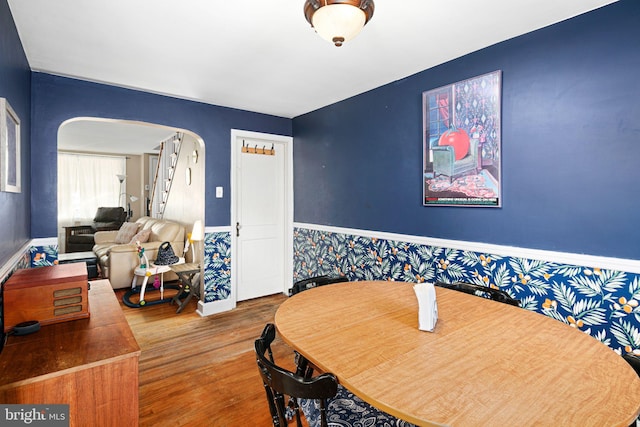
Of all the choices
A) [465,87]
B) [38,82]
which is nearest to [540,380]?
[465,87]

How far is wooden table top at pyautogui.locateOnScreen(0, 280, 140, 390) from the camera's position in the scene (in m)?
1.18

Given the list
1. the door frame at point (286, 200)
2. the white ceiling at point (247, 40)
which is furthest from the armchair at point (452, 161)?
the door frame at point (286, 200)

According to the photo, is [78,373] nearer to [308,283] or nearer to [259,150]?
[308,283]

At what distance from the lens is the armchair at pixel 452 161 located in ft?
7.62

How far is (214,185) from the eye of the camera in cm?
369

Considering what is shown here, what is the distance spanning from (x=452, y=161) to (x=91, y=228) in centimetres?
754

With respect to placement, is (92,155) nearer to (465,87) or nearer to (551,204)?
(465,87)

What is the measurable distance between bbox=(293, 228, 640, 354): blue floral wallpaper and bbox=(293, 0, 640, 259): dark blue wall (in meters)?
0.13

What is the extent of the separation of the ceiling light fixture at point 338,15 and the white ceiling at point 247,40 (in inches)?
18.9

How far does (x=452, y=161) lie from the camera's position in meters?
2.45

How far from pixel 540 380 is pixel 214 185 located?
11.2 ft

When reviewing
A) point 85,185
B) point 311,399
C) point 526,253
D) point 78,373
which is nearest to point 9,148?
point 78,373

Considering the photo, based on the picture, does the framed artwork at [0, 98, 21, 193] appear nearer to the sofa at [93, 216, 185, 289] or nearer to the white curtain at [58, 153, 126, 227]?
the sofa at [93, 216, 185, 289]

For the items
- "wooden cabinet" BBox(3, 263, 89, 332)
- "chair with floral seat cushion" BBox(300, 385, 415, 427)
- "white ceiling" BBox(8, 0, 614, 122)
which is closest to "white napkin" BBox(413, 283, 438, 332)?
"chair with floral seat cushion" BBox(300, 385, 415, 427)
